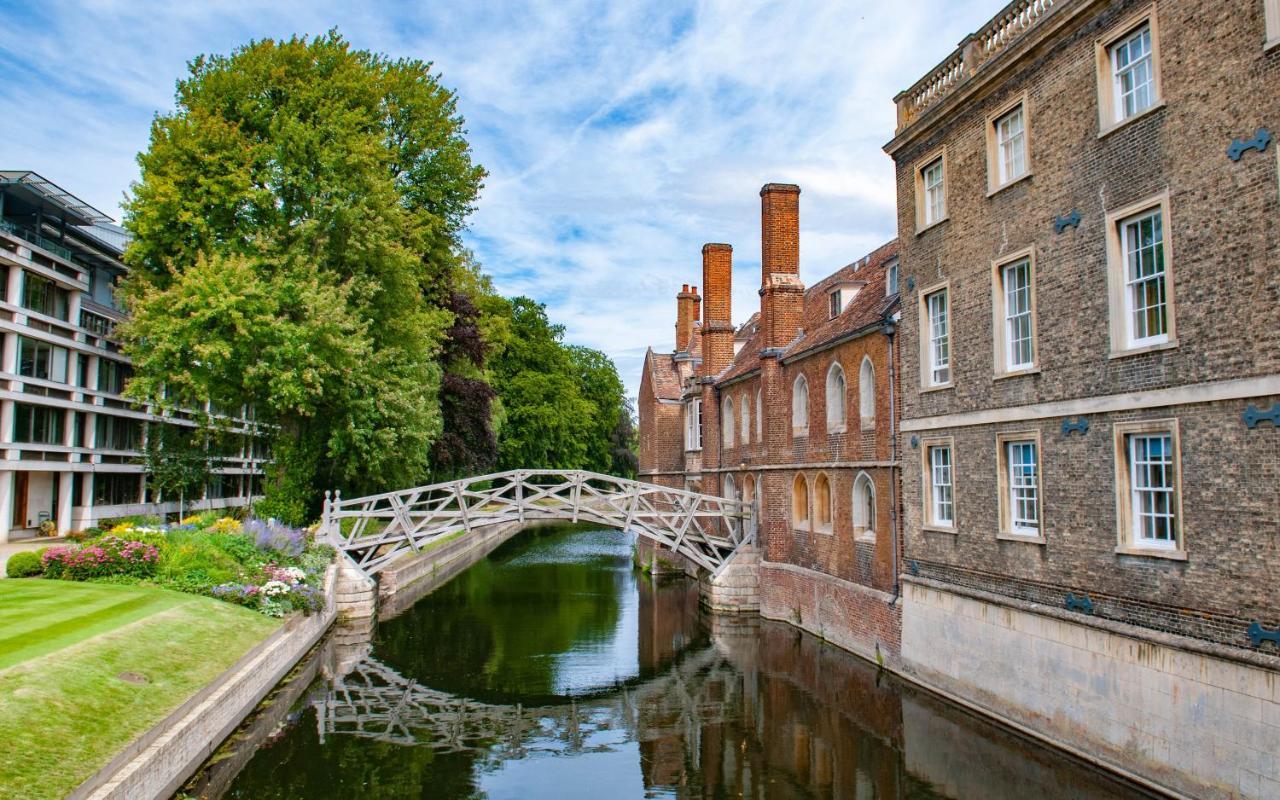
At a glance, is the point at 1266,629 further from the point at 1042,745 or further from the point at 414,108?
the point at 414,108

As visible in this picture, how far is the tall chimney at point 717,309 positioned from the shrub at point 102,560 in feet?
63.8

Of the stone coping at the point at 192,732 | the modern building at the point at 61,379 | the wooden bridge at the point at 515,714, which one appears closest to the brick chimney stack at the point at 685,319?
the modern building at the point at 61,379

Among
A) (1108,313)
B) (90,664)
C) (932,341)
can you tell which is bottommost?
(90,664)

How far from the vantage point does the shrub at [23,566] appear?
1806 centimetres

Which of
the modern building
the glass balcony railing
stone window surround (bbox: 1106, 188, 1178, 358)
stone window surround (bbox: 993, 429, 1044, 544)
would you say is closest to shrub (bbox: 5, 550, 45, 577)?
the modern building

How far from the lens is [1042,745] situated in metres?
12.4

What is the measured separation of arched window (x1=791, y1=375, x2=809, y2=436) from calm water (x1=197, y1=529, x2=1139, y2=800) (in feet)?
17.8

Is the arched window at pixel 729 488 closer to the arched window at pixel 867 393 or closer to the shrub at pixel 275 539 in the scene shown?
the arched window at pixel 867 393

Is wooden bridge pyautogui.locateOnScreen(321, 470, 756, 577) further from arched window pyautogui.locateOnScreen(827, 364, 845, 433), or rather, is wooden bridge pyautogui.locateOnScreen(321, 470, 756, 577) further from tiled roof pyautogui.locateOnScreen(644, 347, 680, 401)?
tiled roof pyautogui.locateOnScreen(644, 347, 680, 401)

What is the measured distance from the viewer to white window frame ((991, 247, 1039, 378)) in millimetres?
13367

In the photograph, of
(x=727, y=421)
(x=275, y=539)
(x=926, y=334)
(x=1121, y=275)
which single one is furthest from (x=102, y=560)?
(x=1121, y=275)

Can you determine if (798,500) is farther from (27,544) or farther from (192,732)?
(27,544)

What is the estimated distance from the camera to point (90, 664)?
11539mm

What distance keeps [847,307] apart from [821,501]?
529 cm
